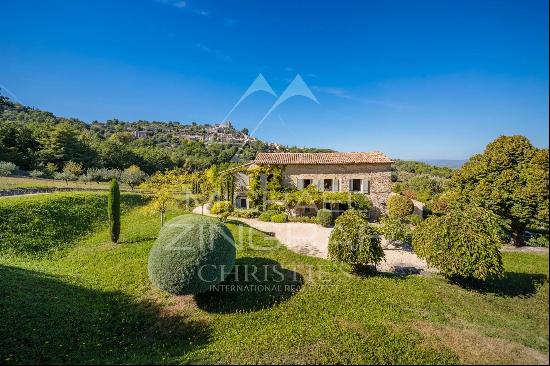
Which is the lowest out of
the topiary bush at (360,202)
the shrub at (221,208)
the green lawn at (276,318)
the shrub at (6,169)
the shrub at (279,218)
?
the green lawn at (276,318)

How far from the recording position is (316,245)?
1505 centimetres

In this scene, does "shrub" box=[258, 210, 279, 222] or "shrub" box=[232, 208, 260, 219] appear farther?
"shrub" box=[232, 208, 260, 219]

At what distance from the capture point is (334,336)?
6.38 meters

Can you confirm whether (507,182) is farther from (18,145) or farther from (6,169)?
(18,145)

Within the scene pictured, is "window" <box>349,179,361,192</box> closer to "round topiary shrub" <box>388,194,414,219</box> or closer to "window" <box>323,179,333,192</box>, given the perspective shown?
"window" <box>323,179,333,192</box>

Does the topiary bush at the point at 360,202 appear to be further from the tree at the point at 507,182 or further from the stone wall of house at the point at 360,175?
the tree at the point at 507,182

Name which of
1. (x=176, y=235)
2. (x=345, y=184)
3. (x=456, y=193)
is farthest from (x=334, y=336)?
(x=345, y=184)

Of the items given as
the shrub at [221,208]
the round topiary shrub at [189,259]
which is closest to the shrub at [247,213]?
the shrub at [221,208]

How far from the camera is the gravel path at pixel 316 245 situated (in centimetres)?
1197

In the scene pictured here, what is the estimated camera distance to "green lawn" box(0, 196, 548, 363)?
5.33 m

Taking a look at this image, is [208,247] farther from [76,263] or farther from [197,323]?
[76,263]

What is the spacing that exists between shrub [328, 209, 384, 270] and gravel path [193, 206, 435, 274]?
3.43ft

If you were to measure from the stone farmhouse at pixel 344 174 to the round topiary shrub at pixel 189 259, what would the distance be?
15.3 meters

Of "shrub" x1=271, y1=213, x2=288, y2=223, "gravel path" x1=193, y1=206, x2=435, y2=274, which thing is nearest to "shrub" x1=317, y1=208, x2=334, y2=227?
"gravel path" x1=193, y1=206, x2=435, y2=274
